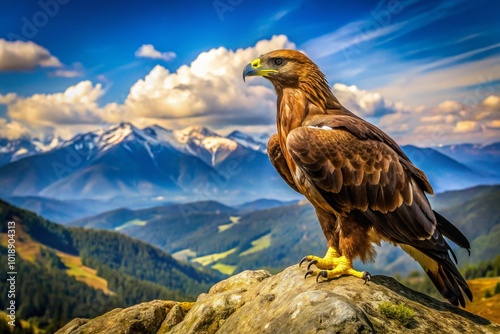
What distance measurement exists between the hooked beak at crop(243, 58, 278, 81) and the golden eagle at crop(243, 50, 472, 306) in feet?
4.52

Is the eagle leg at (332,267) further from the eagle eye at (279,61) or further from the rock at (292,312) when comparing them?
the eagle eye at (279,61)

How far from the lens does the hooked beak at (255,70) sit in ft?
33.8

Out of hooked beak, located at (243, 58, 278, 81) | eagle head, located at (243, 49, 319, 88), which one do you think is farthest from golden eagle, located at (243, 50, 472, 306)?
hooked beak, located at (243, 58, 278, 81)

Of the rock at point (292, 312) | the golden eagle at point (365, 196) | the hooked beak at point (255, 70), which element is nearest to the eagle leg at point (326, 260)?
the golden eagle at point (365, 196)

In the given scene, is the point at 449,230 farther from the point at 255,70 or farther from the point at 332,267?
the point at 255,70

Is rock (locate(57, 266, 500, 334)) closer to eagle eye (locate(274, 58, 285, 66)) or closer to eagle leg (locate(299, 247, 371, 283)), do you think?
eagle leg (locate(299, 247, 371, 283))

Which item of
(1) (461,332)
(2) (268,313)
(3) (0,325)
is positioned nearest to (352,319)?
(2) (268,313)

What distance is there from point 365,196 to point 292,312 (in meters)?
2.86

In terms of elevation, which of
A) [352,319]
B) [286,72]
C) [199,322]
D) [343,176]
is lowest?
[199,322]

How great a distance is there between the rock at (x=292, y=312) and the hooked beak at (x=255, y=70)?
4.11m

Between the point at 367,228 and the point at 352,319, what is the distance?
304 cm

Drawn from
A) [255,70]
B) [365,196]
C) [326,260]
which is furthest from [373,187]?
[255,70]

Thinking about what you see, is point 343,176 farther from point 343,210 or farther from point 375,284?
point 375,284

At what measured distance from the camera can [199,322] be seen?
9.91m
